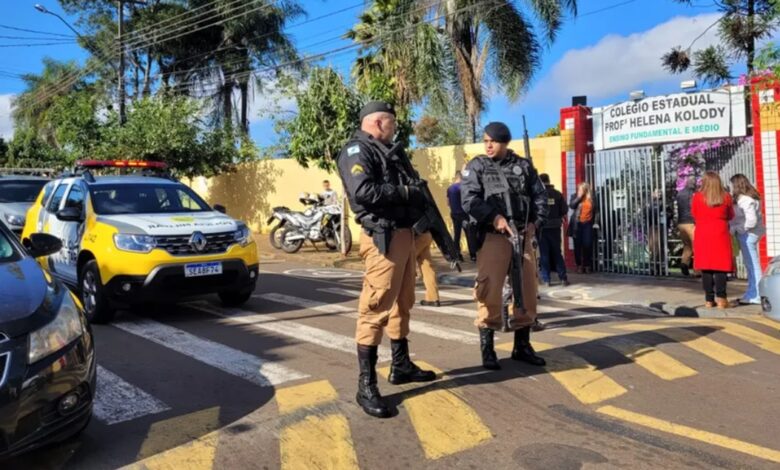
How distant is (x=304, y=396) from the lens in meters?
4.48

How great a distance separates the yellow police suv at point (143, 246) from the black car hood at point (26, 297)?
2.98 meters

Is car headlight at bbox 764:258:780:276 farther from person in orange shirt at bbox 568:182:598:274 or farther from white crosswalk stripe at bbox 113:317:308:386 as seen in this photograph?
person in orange shirt at bbox 568:182:598:274

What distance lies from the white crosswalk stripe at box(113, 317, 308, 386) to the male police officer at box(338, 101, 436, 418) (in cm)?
110

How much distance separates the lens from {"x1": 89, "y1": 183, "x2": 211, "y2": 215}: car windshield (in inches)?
306

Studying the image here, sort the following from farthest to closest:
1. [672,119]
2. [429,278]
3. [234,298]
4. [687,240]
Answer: [687,240] → [672,119] → [429,278] → [234,298]

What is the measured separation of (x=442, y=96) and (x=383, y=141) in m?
15.5

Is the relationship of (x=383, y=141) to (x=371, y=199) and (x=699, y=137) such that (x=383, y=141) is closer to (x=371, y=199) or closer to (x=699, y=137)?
(x=371, y=199)

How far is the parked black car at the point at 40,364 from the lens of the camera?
301 centimetres

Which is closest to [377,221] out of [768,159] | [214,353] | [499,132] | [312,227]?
[499,132]

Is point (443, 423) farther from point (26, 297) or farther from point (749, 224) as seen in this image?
point (749, 224)

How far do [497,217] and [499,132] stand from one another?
699 mm

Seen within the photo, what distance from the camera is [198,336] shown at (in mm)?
6664


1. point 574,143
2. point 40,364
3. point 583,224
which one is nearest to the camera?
point 40,364

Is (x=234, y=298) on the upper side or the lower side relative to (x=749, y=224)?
lower
